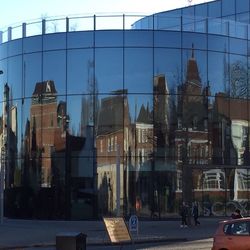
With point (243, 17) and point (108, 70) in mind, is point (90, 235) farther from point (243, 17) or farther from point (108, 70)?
point (243, 17)

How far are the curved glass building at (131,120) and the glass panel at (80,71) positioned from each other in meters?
0.07

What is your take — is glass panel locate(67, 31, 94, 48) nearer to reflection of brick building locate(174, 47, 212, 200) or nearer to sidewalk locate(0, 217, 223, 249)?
reflection of brick building locate(174, 47, 212, 200)

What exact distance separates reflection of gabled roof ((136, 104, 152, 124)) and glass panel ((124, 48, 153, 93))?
4.34 ft

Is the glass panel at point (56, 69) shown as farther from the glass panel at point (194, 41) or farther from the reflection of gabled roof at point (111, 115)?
the glass panel at point (194, 41)

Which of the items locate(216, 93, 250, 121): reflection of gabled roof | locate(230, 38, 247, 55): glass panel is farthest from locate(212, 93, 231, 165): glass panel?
locate(230, 38, 247, 55): glass panel

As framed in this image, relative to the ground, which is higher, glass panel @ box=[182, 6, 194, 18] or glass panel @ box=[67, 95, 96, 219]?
glass panel @ box=[182, 6, 194, 18]

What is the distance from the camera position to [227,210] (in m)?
44.4

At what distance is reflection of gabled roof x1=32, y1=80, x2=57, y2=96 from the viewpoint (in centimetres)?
4491

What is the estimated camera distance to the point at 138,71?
44000 millimetres

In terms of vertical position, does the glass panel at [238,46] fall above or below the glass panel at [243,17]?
below

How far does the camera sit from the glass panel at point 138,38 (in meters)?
44.2

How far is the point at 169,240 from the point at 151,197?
48.5 ft

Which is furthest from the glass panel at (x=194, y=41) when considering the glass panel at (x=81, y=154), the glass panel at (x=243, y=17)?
the glass panel at (x=243, y=17)

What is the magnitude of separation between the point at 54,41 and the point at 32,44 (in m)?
1.86
